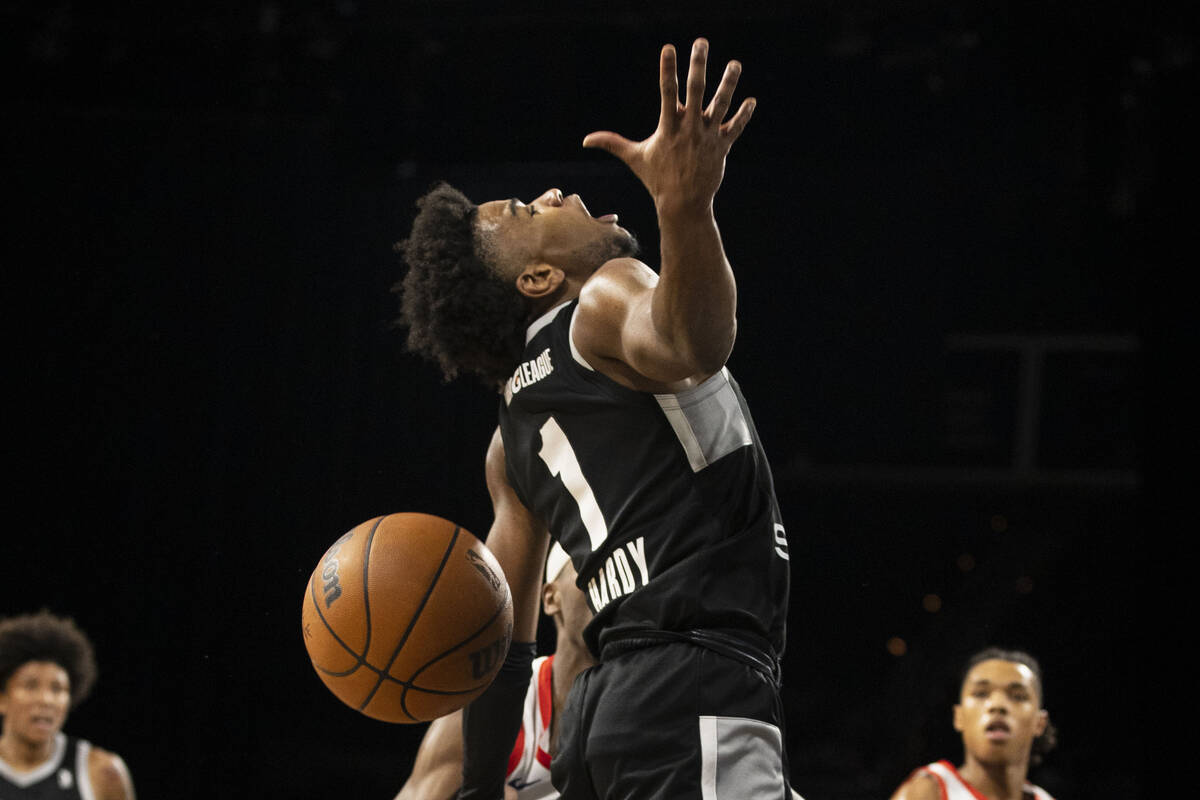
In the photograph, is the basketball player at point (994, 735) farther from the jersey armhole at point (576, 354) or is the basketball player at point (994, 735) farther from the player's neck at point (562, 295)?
the jersey armhole at point (576, 354)

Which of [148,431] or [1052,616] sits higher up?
[148,431]

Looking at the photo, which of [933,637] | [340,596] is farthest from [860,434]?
[340,596]

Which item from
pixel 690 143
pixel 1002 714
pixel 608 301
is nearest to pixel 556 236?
pixel 608 301

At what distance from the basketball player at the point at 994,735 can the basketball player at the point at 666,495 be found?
258 cm

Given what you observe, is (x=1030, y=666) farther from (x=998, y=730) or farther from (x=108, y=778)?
(x=108, y=778)

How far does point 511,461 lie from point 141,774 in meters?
3.49

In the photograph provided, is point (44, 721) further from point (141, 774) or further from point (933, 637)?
point (933, 637)

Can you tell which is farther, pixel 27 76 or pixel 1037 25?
pixel 27 76

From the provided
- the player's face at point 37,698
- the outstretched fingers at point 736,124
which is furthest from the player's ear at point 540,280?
the player's face at point 37,698

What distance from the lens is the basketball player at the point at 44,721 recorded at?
15.8 ft

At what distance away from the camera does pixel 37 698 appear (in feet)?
15.8

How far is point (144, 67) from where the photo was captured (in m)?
4.76

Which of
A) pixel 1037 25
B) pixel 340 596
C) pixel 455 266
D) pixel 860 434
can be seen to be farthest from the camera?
pixel 860 434

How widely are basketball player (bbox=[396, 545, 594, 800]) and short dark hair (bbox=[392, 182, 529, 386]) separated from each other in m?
0.84
